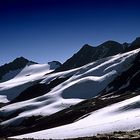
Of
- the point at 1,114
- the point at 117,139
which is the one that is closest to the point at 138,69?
the point at 1,114

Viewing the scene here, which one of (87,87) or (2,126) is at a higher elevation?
(87,87)

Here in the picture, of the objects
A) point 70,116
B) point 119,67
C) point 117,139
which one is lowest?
point 117,139

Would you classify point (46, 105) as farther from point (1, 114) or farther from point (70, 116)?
point (70, 116)

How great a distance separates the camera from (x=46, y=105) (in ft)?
542

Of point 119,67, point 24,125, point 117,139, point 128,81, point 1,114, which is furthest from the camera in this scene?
point 119,67

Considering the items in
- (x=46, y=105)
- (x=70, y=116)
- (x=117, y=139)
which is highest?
(x=46, y=105)

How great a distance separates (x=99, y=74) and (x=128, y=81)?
4889 cm

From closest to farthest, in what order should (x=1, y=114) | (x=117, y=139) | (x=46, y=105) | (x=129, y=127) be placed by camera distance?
(x=117, y=139), (x=129, y=127), (x=46, y=105), (x=1, y=114)

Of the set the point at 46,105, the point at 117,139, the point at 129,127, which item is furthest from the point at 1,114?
the point at 117,139

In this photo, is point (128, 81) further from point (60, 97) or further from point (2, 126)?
point (2, 126)

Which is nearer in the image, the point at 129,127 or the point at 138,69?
the point at 129,127

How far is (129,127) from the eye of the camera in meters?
47.1

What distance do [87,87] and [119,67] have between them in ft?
60.3

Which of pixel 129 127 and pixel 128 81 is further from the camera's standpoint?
pixel 128 81
